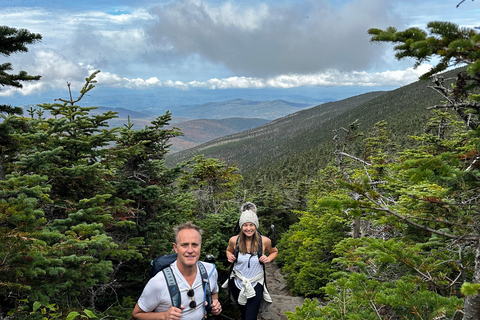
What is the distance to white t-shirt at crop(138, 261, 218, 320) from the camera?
309 cm

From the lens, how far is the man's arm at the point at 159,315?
2948mm

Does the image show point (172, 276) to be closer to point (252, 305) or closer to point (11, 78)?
point (252, 305)

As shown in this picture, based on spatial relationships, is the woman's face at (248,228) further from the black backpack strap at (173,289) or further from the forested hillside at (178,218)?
the black backpack strap at (173,289)

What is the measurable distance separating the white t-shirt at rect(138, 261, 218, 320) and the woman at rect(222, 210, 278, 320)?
1.45 metres

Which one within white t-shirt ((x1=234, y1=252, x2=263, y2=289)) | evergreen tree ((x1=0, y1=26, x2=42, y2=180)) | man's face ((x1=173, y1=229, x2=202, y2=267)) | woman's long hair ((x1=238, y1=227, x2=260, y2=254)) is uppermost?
evergreen tree ((x1=0, y1=26, x2=42, y2=180))

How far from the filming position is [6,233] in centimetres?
359

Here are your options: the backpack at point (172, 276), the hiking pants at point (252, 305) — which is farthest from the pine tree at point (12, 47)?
the hiking pants at point (252, 305)

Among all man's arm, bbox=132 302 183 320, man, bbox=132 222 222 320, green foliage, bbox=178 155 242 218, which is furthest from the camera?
green foliage, bbox=178 155 242 218

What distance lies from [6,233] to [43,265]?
0.87m

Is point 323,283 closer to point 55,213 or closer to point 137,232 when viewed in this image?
point 137,232

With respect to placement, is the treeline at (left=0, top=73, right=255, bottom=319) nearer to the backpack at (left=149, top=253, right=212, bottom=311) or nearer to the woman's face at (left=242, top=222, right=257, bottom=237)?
the backpack at (left=149, top=253, right=212, bottom=311)

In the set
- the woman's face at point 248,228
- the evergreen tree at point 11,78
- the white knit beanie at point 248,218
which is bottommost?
the woman's face at point 248,228

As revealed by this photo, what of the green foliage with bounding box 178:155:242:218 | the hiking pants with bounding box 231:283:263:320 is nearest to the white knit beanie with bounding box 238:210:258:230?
the hiking pants with bounding box 231:283:263:320

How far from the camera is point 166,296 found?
3100 mm
